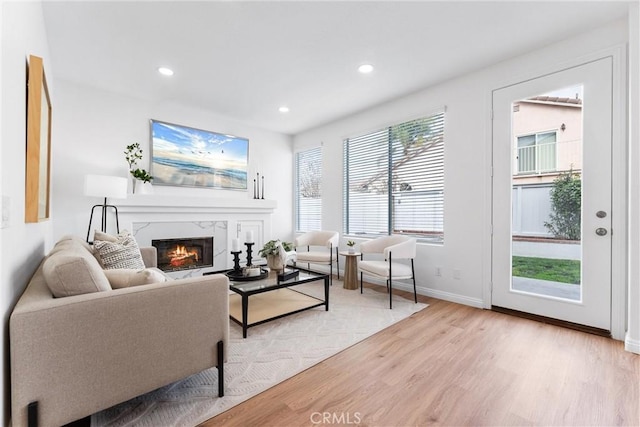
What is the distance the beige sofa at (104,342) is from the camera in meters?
1.10

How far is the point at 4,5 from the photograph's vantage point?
119 centimetres

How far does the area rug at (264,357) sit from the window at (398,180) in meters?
1.10

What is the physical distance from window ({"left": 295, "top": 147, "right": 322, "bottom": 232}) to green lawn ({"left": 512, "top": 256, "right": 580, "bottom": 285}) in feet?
10.1

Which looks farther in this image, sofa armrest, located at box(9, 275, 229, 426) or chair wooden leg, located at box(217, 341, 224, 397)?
chair wooden leg, located at box(217, 341, 224, 397)

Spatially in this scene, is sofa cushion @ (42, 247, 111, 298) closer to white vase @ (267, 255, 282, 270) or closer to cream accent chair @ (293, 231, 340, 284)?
white vase @ (267, 255, 282, 270)

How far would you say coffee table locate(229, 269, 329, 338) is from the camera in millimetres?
2398

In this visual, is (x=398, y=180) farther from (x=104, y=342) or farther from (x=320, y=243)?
(x=104, y=342)

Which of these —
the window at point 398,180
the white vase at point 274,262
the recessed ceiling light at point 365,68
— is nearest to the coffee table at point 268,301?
the white vase at point 274,262

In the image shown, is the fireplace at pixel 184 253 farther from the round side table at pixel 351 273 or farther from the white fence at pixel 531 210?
the white fence at pixel 531 210

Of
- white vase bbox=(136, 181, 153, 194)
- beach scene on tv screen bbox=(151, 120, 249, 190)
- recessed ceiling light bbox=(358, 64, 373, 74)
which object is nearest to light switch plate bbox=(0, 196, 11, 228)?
white vase bbox=(136, 181, 153, 194)

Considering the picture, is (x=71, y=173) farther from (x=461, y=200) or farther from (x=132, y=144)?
(x=461, y=200)

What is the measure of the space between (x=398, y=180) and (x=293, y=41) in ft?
7.33

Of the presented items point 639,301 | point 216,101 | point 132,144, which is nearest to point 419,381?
point 639,301

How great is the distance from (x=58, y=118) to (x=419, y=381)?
459cm
